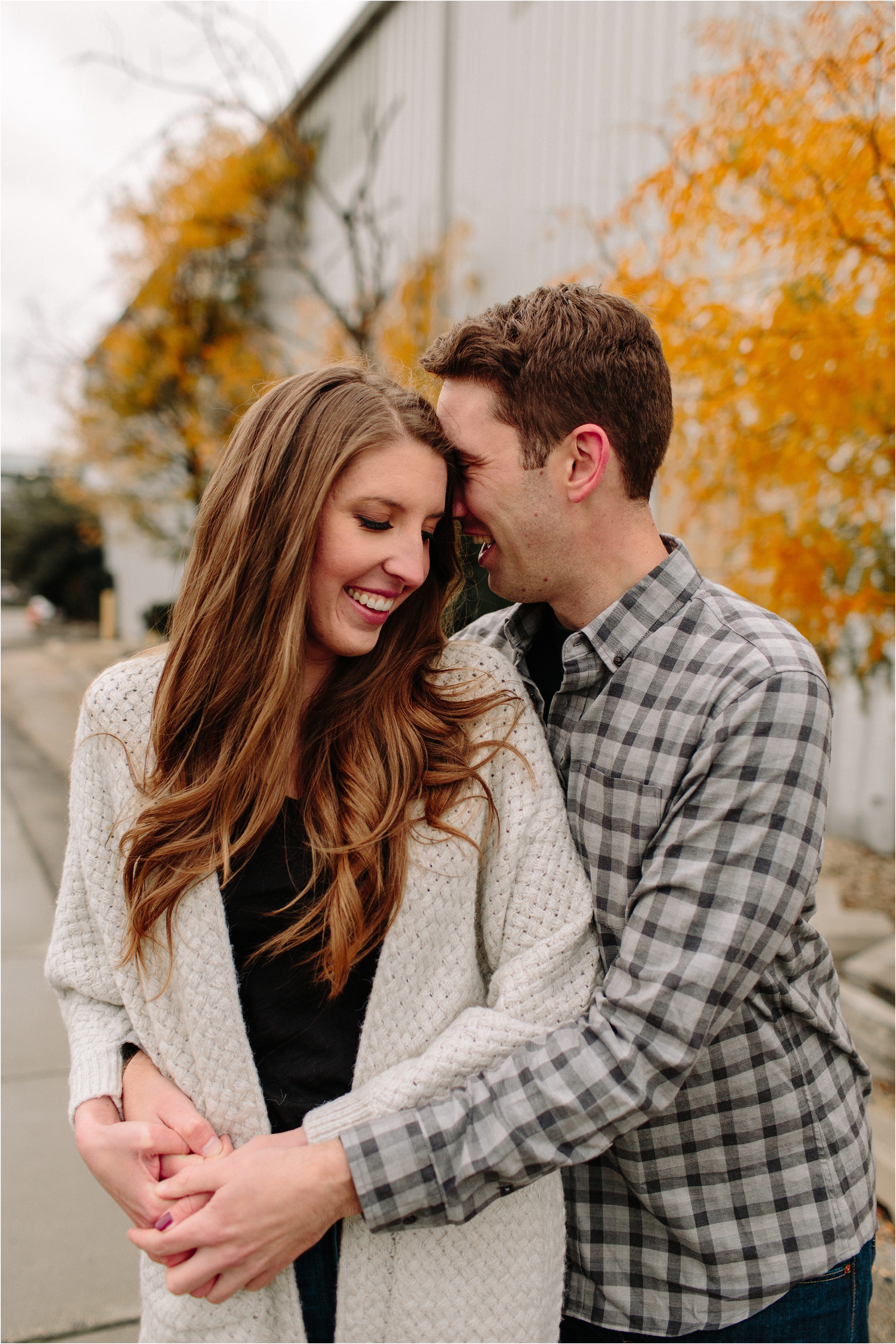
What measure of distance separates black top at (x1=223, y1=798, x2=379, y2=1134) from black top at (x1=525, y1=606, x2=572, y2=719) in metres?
0.56

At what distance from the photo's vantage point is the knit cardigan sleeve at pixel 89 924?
1434 millimetres

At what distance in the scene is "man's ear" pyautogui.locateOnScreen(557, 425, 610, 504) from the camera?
148 cm

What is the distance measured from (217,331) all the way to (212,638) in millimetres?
12883

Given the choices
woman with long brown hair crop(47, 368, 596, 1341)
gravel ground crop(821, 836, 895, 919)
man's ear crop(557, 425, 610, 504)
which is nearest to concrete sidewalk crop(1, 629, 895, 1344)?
gravel ground crop(821, 836, 895, 919)

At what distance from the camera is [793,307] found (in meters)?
2.81

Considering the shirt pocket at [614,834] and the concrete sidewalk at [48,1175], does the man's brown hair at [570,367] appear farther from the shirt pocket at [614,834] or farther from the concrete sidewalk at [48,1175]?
the concrete sidewalk at [48,1175]

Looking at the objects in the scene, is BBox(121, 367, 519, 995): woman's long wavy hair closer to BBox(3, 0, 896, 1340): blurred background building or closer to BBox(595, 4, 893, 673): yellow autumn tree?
BBox(3, 0, 896, 1340): blurred background building

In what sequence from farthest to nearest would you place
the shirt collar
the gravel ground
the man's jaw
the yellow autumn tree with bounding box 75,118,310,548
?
the yellow autumn tree with bounding box 75,118,310,548
the gravel ground
the man's jaw
the shirt collar

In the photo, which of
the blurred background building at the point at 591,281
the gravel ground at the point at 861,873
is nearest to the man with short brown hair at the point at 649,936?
the blurred background building at the point at 591,281

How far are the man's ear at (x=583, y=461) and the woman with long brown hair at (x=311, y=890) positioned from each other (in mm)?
209

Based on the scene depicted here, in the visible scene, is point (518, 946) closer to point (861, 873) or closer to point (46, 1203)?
point (46, 1203)

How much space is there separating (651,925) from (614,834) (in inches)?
6.4

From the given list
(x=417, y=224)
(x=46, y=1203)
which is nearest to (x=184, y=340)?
(x=417, y=224)

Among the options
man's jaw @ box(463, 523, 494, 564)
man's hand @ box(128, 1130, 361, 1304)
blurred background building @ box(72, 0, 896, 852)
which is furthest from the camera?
blurred background building @ box(72, 0, 896, 852)
